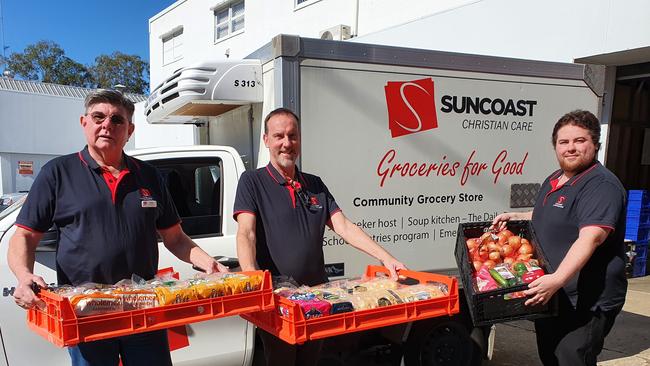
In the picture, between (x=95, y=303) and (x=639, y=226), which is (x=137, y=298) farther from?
(x=639, y=226)

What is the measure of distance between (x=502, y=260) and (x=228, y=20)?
16002mm

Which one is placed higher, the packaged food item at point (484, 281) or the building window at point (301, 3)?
the building window at point (301, 3)

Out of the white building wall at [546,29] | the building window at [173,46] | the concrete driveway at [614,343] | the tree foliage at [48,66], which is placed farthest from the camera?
the tree foliage at [48,66]

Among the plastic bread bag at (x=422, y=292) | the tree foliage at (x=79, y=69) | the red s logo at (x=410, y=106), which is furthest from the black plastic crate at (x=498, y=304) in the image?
the tree foliage at (x=79, y=69)

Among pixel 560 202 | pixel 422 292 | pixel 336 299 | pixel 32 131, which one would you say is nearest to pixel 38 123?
pixel 32 131

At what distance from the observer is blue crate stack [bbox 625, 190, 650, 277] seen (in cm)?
788

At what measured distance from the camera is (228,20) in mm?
16844

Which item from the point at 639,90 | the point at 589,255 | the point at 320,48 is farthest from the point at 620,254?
the point at 639,90

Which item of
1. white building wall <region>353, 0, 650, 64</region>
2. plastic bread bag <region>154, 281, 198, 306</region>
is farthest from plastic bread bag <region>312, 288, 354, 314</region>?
white building wall <region>353, 0, 650, 64</region>

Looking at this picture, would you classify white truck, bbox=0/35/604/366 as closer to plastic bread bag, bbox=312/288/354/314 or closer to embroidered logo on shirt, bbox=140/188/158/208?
embroidered logo on shirt, bbox=140/188/158/208

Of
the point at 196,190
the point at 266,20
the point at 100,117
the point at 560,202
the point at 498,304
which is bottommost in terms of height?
the point at 498,304

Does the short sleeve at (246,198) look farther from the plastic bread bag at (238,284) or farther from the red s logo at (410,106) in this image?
the red s logo at (410,106)

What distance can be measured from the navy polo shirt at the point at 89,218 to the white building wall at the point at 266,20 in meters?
6.13

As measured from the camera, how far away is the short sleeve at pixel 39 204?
205cm
